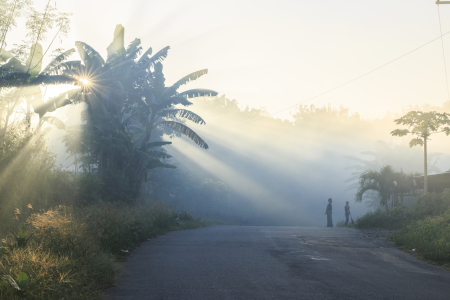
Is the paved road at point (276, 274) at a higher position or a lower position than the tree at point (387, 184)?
lower

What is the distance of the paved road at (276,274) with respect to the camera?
587 centimetres

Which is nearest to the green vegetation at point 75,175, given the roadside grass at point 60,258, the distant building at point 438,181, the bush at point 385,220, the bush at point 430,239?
the roadside grass at point 60,258

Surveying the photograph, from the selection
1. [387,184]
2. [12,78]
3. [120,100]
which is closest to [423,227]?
[387,184]

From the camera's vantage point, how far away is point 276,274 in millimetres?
7184

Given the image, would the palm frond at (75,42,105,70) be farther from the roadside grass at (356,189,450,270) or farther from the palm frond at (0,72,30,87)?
the roadside grass at (356,189,450,270)

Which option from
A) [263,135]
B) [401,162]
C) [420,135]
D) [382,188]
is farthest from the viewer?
[263,135]

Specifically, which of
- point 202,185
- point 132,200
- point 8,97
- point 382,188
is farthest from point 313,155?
point 8,97

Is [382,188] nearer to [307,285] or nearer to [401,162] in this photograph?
[307,285]

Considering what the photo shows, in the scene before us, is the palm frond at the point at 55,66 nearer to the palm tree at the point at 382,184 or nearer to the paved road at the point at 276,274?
the paved road at the point at 276,274

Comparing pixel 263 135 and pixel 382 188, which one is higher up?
pixel 263 135

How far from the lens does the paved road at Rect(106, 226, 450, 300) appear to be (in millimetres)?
5871

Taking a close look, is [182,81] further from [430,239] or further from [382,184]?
[430,239]

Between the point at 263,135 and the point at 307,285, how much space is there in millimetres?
63196

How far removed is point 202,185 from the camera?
44.8 metres
